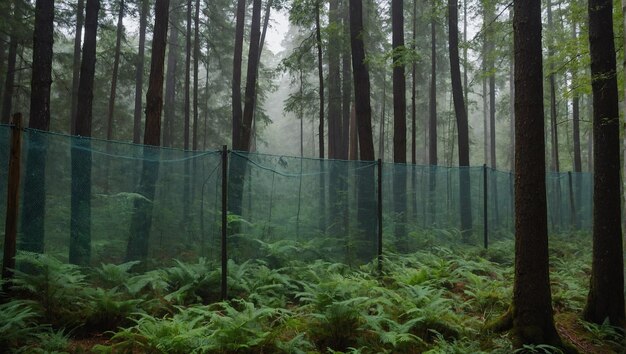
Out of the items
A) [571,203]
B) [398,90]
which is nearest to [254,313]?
[398,90]

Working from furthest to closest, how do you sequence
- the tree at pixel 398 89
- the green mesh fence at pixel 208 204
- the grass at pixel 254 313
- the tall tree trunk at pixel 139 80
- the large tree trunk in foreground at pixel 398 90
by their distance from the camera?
the tall tree trunk at pixel 139 80 < the large tree trunk in foreground at pixel 398 90 < the tree at pixel 398 89 < the green mesh fence at pixel 208 204 < the grass at pixel 254 313

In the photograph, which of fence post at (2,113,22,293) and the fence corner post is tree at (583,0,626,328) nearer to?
the fence corner post

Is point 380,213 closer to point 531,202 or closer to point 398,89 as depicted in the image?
point 531,202

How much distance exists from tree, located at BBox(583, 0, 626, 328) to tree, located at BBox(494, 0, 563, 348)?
1442 mm

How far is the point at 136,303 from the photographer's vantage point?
4840 mm

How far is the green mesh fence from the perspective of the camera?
4.81 m

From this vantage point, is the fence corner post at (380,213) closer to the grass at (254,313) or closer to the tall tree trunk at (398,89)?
the grass at (254,313)

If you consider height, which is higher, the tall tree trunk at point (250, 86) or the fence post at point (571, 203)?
the tall tree trunk at point (250, 86)

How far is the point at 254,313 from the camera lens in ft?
14.6

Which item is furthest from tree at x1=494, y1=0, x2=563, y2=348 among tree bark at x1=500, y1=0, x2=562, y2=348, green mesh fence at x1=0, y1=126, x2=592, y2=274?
green mesh fence at x1=0, y1=126, x2=592, y2=274

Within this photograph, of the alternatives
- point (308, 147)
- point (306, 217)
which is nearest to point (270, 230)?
point (306, 217)

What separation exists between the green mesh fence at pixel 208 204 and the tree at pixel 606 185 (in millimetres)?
3662

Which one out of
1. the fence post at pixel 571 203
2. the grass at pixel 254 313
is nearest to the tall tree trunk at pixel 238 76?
the grass at pixel 254 313

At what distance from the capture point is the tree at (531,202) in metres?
4.38
